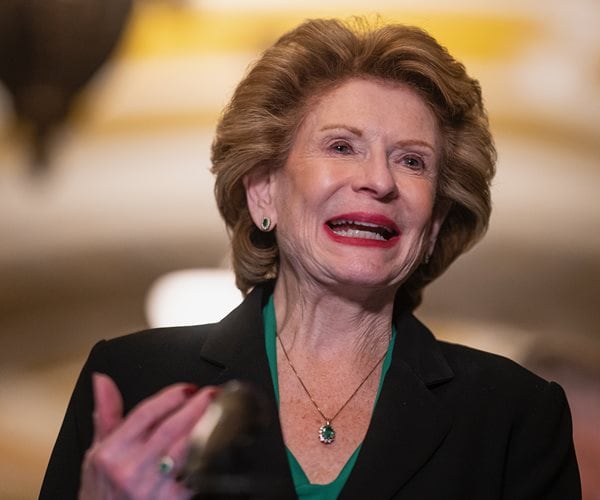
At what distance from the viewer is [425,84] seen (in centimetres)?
206

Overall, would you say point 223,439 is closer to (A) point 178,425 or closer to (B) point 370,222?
(A) point 178,425

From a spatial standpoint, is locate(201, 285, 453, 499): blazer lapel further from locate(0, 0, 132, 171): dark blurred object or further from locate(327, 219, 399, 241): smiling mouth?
locate(0, 0, 132, 171): dark blurred object

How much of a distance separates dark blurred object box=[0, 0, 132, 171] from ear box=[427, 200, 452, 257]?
152cm

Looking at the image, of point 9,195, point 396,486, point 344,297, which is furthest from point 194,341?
point 9,195

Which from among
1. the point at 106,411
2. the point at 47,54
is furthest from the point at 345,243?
A: the point at 47,54

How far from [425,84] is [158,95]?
4.79ft

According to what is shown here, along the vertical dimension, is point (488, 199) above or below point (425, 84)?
below

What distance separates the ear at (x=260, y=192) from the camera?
2.13 m

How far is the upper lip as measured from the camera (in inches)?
75.9

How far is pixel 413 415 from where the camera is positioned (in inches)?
76.6

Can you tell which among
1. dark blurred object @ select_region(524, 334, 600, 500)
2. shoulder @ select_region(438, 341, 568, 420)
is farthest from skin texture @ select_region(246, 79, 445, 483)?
dark blurred object @ select_region(524, 334, 600, 500)

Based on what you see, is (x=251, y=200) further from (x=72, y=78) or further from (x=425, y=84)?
(x=72, y=78)

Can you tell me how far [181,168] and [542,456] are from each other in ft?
5.54

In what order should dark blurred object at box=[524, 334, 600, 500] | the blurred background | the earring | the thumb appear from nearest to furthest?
1. the thumb
2. the earring
3. dark blurred object at box=[524, 334, 600, 500]
4. the blurred background
